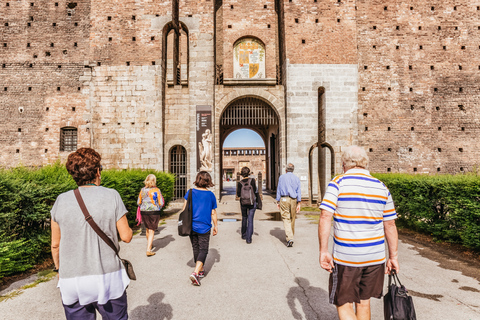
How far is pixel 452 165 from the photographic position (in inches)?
589

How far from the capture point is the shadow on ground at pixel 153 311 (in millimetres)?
3044

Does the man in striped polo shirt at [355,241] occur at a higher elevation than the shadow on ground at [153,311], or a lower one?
higher

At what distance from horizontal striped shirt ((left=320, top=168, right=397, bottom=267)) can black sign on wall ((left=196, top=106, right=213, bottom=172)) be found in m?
11.7

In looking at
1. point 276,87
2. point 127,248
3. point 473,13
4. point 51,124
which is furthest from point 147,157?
point 473,13

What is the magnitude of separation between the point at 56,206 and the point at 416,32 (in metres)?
19.2

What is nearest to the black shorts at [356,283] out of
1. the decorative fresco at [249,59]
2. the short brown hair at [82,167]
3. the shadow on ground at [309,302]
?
the shadow on ground at [309,302]

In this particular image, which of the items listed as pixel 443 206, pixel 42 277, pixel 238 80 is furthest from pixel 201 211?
pixel 238 80

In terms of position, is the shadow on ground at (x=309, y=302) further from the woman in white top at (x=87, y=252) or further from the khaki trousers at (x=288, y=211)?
the woman in white top at (x=87, y=252)

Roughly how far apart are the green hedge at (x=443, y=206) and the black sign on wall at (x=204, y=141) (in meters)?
8.43

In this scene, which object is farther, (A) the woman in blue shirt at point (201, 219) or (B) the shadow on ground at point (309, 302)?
(A) the woman in blue shirt at point (201, 219)

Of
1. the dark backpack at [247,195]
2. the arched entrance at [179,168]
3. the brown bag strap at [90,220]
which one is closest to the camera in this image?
the brown bag strap at [90,220]

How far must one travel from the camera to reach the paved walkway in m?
3.14

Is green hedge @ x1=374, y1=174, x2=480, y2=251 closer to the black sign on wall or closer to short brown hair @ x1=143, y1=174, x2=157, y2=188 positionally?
short brown hair @ x1=143, y1=174, x2=157, y2=188

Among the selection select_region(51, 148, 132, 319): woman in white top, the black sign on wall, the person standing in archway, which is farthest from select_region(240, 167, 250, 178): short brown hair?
the black sign on wall
